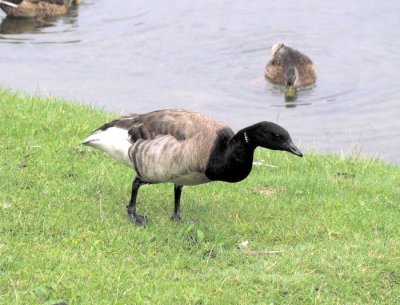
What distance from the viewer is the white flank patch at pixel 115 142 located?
8.23 m

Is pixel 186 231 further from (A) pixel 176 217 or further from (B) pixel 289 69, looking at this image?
(B) pixel 289 69

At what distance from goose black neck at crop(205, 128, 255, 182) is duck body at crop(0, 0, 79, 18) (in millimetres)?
15754

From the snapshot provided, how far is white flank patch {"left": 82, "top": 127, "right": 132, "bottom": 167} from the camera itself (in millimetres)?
8234

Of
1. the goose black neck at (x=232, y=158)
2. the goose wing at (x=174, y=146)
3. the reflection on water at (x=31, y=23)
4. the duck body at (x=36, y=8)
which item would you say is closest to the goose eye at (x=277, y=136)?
the goose black neck at (x=232, y=158)

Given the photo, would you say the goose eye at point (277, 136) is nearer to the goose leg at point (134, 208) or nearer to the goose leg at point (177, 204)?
the goose leg at point (177, 204)

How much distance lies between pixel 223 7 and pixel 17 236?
15508 millimetres

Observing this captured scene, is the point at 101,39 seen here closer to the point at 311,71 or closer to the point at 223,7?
the point at 223,7

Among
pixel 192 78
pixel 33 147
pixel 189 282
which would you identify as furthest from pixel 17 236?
pixel 192 78

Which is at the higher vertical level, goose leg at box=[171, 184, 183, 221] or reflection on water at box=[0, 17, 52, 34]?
goose leg at box=[171, 184, 183, 221]

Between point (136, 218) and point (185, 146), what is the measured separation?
2.95 ft

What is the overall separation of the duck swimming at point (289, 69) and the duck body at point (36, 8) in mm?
6816

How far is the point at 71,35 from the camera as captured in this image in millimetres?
20359

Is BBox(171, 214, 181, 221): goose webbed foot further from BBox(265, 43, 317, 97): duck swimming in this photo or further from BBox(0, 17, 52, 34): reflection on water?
BBox(0, 17, 52, 34): reflection on water

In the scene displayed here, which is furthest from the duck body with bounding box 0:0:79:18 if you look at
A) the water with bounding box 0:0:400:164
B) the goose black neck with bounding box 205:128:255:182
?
the goose black neck with bounding box 205:128:255:182
